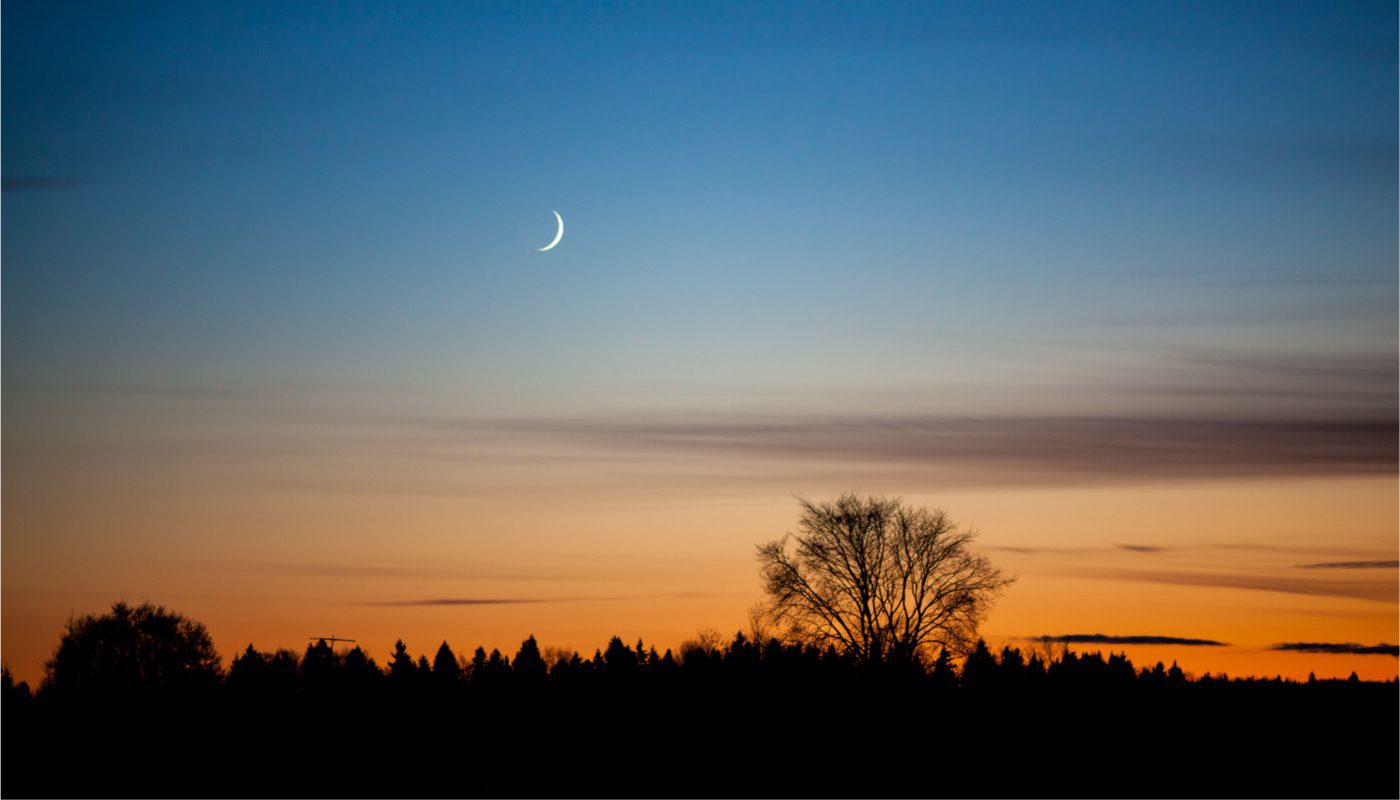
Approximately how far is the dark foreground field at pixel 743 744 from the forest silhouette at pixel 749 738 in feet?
0.46

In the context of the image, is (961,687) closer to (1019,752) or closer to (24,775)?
(1019,752)

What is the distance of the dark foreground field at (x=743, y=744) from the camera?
4456cm

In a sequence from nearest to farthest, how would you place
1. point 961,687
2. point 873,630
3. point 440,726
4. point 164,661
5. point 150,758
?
point 150,758 < point 440,726 < point 961,687 < point 873,630 < point 164,661

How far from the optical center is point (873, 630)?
236ft

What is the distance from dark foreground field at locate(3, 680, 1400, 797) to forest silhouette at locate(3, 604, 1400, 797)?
0.14 metres

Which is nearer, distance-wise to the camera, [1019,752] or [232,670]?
[1019,752]

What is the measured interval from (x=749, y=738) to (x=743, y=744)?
125cm

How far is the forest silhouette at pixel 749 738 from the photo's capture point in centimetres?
4481

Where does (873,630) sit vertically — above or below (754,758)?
above

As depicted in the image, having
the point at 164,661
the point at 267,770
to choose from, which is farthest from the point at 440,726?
the point at 164,661

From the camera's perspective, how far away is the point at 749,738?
54.8 metres

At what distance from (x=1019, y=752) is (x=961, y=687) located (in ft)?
52.2

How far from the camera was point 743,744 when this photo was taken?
53625mm

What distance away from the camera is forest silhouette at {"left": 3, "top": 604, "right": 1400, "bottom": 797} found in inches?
1764
